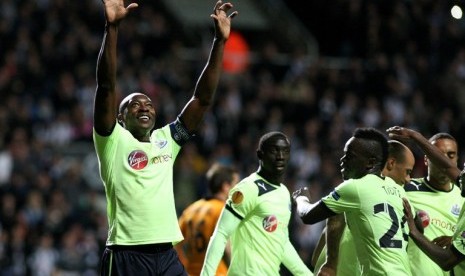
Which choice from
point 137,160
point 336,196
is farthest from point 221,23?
point 336,196

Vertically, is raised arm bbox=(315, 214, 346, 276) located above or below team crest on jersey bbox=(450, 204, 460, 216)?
below

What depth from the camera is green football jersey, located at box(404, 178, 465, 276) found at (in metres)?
8.24

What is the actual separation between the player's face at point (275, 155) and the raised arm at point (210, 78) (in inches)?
45.8

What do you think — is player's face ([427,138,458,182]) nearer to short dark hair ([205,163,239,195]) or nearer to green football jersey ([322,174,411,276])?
green football jersey ([322,174,411,276])

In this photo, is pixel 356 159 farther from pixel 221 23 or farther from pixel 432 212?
pixel 432 212

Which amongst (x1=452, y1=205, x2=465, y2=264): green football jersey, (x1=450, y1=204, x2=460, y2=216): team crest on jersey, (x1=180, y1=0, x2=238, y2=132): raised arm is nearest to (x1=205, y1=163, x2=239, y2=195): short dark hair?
(x1=450, y1=204, x2=460, y2=216): team crest on jersey

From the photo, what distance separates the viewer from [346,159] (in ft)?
23.9

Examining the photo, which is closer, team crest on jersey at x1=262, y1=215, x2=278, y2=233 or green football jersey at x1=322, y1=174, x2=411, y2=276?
green football jersey at x1=322, y1=174, x2=411, y2=276

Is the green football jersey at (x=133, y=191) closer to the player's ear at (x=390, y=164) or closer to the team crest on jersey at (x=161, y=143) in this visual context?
the team crest on jersey at (x=161, y=143)

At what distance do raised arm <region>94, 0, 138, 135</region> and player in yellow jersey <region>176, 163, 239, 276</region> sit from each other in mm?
3380

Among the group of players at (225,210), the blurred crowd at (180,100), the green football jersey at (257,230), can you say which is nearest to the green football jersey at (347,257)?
the group of players at (225,210)

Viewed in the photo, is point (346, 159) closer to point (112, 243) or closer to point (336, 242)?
point (336, 242)

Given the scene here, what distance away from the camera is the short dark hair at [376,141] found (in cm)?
722

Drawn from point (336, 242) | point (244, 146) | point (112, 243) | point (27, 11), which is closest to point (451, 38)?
point (244, 146)
